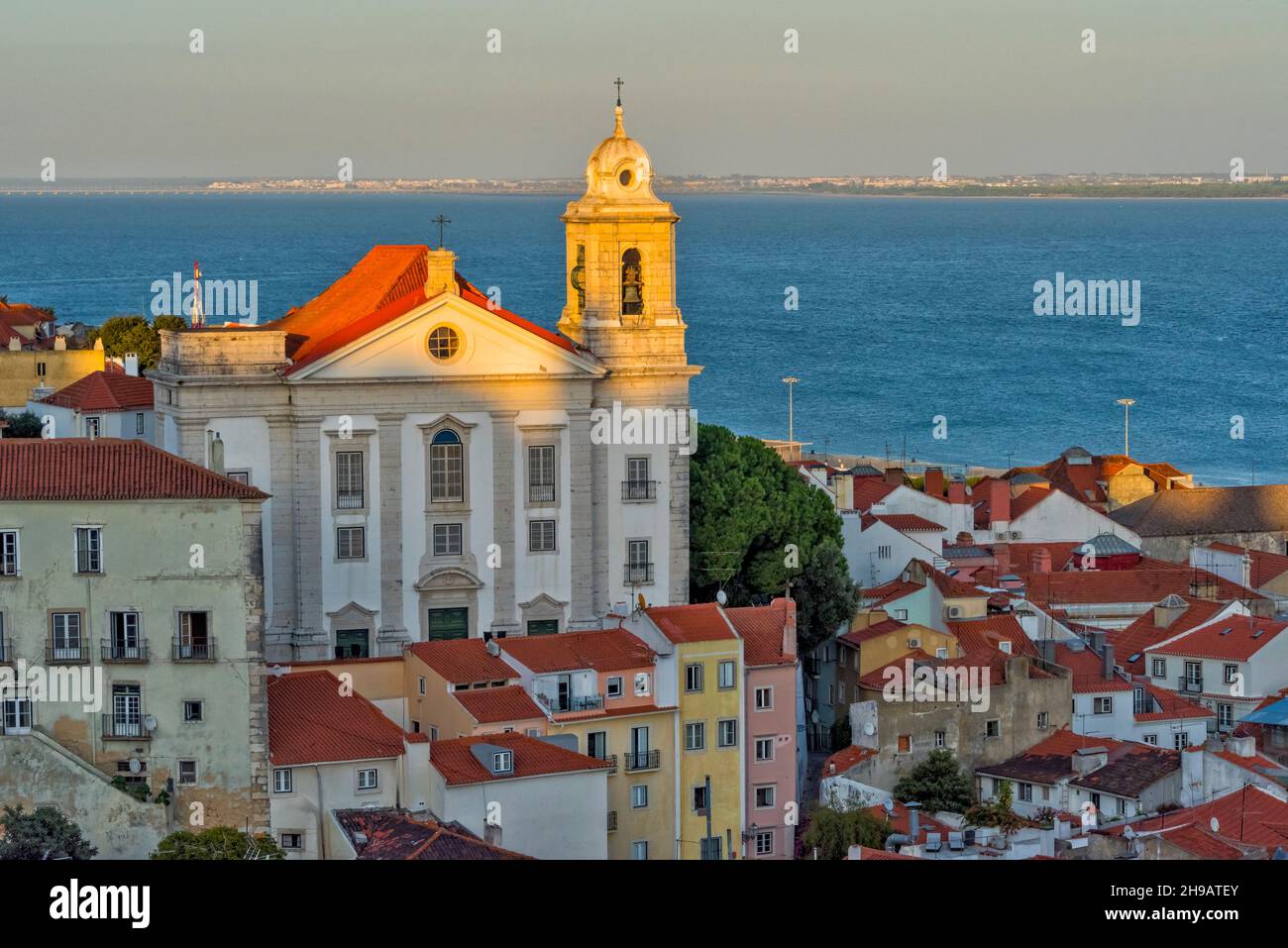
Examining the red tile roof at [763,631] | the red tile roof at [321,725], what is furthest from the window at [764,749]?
the red tile roof at [321,725]

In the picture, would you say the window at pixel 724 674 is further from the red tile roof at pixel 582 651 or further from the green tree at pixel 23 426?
the green tree at pixel 23 426

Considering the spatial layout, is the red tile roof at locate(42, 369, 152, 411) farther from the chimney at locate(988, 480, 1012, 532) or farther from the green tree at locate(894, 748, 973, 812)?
the green tree at locate(894, 748, 973, 812)

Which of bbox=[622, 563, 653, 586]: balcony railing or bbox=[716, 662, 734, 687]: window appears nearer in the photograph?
bbox=[716, 662, 734, 687]: window

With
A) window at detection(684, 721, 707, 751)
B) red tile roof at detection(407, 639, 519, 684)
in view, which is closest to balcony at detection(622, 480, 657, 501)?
red tile roof at detection(407, 639, 519, 684)

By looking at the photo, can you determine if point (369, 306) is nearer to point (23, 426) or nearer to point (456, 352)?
point (456, 352)

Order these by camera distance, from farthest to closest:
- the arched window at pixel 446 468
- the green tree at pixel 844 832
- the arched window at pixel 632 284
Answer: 1. the arched window at pixel 632 284
2. the arched window at pixel 446 468
3. the green tree at pixel 844 832

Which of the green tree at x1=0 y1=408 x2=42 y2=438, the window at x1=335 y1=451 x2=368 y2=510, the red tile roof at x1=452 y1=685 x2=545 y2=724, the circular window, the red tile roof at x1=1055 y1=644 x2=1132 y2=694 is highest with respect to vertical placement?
the circular window
